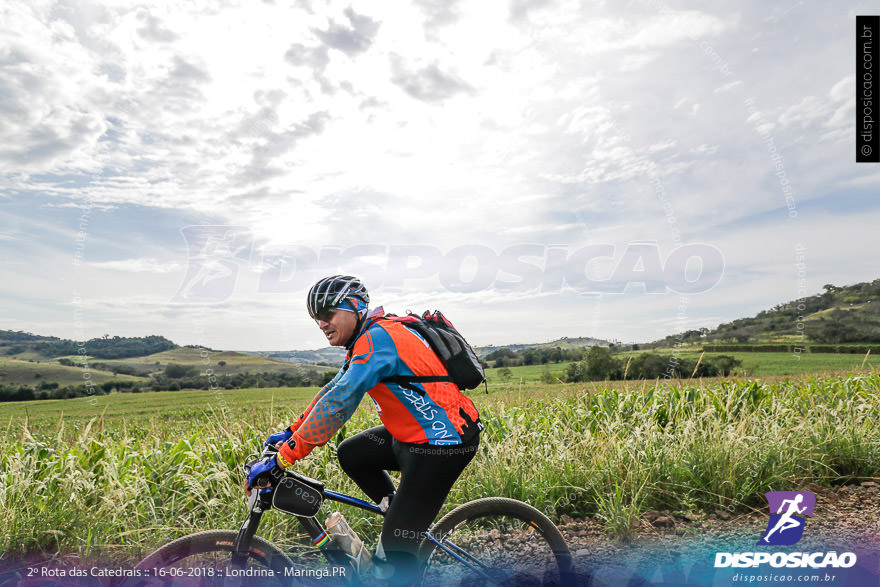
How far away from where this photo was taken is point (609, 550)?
4.34 meters

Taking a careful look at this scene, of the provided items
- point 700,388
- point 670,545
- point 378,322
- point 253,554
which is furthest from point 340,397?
point 700,388

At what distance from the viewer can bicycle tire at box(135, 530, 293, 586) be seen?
2.70m

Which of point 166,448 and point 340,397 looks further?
point 166,448

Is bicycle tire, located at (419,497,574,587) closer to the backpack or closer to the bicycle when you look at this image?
the bicycle

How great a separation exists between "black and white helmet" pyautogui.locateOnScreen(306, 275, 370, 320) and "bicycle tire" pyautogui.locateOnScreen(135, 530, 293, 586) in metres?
1.34

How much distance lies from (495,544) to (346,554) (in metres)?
1.06

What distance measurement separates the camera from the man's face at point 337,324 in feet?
9.89

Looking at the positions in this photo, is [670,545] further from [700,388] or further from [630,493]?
[700,388]

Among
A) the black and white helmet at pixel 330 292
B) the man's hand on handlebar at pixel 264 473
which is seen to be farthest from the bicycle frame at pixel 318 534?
the black and white helmet at pixel 330 292

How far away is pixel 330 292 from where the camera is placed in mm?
3000

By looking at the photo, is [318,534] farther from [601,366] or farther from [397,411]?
[601,366]

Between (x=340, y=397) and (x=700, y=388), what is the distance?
750cm

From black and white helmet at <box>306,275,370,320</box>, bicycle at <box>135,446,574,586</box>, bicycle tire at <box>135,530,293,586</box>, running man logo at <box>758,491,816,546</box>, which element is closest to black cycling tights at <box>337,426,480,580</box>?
bicycle at <box>135,446,574,586</box>

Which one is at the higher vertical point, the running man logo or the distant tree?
the distant tree
